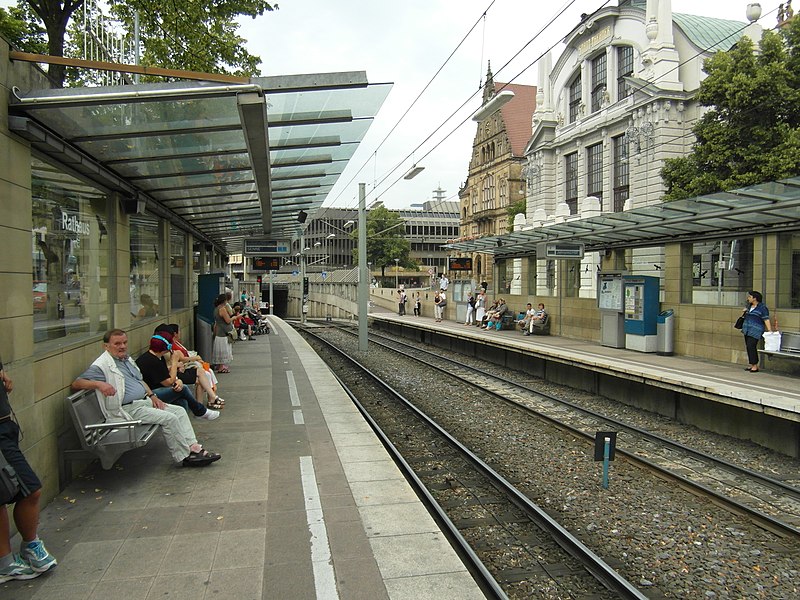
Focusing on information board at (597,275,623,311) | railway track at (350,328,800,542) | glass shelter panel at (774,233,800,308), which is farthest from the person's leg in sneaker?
information board at (597,275,623,311)

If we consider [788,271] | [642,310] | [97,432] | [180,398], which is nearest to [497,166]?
[642,310]

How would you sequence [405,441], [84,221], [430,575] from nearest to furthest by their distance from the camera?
[430,575] < [84,221] < [405,441]

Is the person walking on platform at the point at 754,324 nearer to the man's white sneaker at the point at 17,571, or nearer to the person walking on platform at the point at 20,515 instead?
the person walking on platform at the point at 20,515

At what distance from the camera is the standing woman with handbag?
1358cm

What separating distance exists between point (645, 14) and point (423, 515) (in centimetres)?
3342

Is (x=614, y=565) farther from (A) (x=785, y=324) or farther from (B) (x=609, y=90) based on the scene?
(B) (x=609, y=90)

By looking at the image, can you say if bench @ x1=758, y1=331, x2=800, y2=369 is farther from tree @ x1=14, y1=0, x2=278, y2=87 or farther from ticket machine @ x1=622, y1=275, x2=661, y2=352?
tree @ x1=14, y1=0, x2=278, y2=87

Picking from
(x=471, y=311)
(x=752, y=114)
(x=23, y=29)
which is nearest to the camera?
(x=23, y=29)

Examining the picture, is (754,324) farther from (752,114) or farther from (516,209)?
(516,209)

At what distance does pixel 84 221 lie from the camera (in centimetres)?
677

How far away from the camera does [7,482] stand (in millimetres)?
3711

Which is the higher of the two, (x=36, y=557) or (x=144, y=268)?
(x=144, y=268)

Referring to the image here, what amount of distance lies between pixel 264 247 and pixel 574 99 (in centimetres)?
2674

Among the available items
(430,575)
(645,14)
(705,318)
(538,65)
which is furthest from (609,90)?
(430,575)
